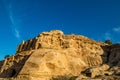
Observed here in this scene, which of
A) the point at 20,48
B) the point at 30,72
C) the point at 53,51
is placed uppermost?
the point at 20,48

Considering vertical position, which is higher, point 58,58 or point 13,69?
point 58,58

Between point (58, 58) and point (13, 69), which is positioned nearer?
point (58, 58)

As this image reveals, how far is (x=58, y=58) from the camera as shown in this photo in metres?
58.3

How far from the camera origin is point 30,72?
5347 centimetres

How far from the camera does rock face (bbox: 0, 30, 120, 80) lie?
54.7 metres

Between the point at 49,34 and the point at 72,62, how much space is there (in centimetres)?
1053

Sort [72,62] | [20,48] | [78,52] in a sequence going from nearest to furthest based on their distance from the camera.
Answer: [72,62] < [78,52] < [20,48]

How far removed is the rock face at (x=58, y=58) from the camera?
179 feet

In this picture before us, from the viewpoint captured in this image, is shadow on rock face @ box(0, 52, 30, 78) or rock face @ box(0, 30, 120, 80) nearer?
rock face @ box(0, 30, 120, 80)

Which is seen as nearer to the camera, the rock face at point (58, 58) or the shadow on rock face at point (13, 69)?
the rock face at point (58, 58)

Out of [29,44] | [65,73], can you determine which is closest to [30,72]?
[65,73]

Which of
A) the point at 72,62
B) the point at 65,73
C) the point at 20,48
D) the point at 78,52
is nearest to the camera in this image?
the point at 65,73

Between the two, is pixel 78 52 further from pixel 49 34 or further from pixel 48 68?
pixel 48 68

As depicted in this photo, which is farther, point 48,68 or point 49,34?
point 49,34
